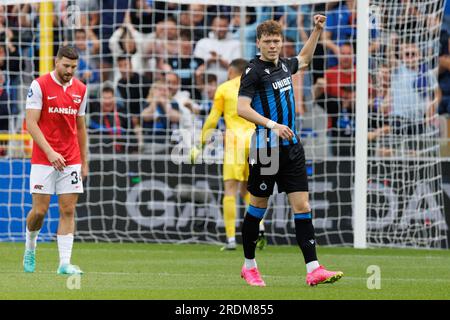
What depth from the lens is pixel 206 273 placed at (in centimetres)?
1080

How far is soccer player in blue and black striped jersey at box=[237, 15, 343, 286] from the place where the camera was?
30.1 feet

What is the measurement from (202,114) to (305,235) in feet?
27.1

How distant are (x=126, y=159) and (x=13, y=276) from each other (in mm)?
5775

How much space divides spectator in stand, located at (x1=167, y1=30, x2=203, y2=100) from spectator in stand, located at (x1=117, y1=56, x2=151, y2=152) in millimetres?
513

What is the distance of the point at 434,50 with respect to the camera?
15.9 meters

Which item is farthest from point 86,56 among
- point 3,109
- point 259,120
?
point 259,120

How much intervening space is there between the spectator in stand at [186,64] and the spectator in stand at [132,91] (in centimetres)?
51

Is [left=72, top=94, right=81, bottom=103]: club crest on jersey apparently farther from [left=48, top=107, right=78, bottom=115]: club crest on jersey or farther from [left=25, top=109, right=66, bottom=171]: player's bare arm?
[left=25, top=109, right=66, bottom=171]: player's bare arm

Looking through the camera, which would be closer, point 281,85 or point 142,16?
point 281,85

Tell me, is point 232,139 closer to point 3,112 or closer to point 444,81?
point 444,81

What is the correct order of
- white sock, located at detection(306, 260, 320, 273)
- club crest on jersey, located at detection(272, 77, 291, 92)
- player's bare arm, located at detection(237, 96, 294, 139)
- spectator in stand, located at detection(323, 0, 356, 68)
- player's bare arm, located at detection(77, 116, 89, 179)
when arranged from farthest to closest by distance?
spectator in stand, located at detection(323, 0, 356, 68) < player's bare arm, located at detection(77, 116, 89, 179) < club crest on jersey, located at detection(272, 77, 291, 92) < white sock, located at detection(306, 260, 320, 273) < player's bare arm, located at detection(237, 96, 294, 139)

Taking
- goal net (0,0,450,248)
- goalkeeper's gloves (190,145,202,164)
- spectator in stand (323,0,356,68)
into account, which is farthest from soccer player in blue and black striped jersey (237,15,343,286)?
spectator in stand (323,0,356,68)

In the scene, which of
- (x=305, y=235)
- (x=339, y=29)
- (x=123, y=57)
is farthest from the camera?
(x=123, y=57)

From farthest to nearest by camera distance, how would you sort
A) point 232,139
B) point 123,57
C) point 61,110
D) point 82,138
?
point 123,57 < point 232,139 < point 82,138 < point 61,110
